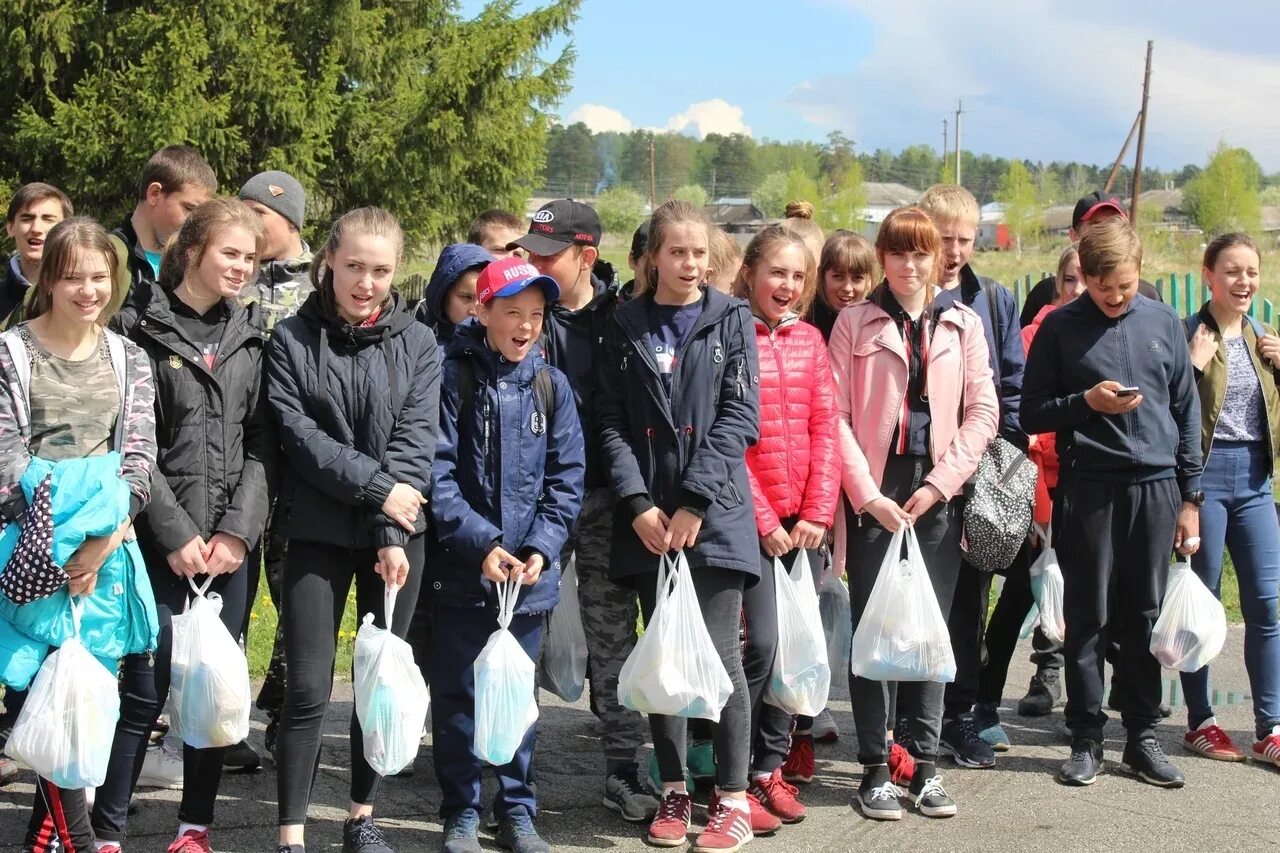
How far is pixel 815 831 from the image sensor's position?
4531 mm

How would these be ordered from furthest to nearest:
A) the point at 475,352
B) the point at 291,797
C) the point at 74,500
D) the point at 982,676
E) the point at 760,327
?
the point at 982,676, the point at 760,327, the point at 475,352, the point at 291,797, the point at 74,500

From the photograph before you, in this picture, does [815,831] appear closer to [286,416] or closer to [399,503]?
[399,503]

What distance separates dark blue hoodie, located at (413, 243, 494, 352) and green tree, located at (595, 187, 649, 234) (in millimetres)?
78564

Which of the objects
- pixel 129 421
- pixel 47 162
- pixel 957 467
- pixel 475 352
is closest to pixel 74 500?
pixel 129 421

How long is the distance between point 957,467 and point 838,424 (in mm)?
461

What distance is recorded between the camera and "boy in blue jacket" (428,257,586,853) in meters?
4.17

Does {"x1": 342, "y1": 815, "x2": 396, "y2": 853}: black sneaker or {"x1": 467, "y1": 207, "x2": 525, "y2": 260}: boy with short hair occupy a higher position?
{"x1": 467, "y1": 207, "x2": 525, "y2": 260}: boy with short hair

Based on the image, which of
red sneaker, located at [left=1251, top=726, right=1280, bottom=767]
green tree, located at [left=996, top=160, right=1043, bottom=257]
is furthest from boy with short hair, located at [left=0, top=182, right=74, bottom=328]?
green tree, located at [left=996, top=160, right=1043, bottom=257]

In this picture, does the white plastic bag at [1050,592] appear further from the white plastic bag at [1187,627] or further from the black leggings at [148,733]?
the black leggings at [148,733]

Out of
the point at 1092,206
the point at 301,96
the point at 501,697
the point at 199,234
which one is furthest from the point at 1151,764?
the point at 301,96

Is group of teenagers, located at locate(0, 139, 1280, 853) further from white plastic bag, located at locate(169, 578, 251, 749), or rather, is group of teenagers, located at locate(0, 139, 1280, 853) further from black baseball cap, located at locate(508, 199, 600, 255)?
white plastic bag, located at locate(169, 578, 251, 749)

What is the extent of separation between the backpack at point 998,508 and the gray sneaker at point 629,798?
4.97 ft

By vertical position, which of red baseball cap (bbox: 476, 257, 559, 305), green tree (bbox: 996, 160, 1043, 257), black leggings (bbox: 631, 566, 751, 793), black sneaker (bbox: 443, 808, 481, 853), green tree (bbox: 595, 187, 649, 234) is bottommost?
black sneaker (bbox: 443, 808, 481, 853)

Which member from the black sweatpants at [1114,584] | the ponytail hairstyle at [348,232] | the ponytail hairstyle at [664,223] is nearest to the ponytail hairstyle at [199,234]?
the ponytail hairstyle at [348,232]
